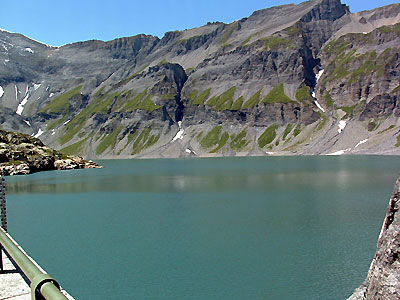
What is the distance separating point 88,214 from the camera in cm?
6519

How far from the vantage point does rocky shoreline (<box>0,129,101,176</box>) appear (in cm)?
15525

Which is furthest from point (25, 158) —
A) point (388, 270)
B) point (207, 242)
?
point (388, 270)

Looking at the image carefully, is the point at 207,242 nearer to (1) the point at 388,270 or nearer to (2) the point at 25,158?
(1) the point at 388,270

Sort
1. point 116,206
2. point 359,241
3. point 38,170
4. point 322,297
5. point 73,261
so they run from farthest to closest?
point 38,170 → point 116,206 → point 359,241 → point 73,261 → point 322,297

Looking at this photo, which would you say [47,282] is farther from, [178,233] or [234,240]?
[178,233]

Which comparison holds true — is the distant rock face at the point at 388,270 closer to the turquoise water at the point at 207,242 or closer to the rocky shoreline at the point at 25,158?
the turquoise water at the point at 207,242

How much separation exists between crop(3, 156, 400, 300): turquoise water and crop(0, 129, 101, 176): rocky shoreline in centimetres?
8071

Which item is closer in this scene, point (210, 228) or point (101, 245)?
point (101, 245)

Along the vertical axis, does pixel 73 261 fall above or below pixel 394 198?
below

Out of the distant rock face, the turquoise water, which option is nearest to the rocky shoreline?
the turquoise water

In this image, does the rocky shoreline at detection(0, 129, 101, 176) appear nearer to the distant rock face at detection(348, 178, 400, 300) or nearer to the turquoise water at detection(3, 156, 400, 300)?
the turquoise water at detection(3, 156, 400, 300)

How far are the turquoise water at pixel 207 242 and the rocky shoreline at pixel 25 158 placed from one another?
8071 cm

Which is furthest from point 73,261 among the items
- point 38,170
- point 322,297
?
point 38,170

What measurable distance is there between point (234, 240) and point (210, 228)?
25.1ft
